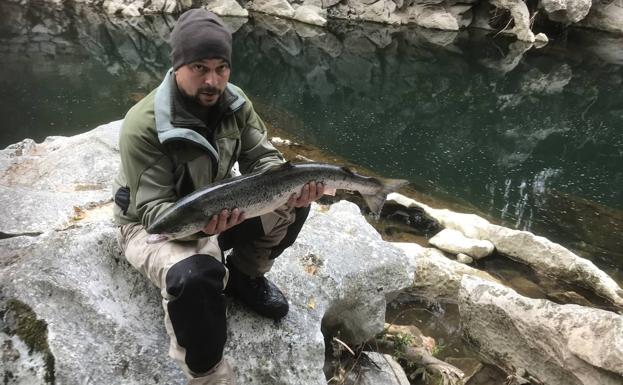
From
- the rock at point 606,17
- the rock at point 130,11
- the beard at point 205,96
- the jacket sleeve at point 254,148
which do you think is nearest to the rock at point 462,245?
the jacket sleeve at point 254,148

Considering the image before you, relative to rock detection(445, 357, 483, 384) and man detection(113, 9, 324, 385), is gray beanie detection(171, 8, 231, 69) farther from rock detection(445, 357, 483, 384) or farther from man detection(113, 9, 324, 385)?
rock detection(445, 357, 483, 384)

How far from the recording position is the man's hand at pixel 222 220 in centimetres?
324

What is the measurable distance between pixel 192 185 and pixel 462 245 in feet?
24.3

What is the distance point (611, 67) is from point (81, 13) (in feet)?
113

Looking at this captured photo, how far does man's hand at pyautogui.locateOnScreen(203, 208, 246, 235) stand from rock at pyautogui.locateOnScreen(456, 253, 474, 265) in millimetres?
7083

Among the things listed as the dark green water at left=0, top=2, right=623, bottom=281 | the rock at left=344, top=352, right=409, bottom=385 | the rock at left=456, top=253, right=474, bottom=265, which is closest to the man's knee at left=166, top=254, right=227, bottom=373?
the rock at left=344, top=352, right=409, bottom=385

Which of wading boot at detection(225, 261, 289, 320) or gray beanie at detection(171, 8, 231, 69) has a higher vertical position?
gray beanie at detection(171, 8, 231, 69)

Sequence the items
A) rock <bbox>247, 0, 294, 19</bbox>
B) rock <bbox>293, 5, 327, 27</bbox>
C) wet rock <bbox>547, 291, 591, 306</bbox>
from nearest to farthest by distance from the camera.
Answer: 1. wet rock <bbox>547, 291, 591, 306</bbox>
2. rock <bbox>293, 5, 327, 27</bbox>
3. rock <bbox>247, 0, 294, 19</bbox>

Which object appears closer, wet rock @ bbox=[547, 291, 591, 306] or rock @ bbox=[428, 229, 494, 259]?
wet rock @ bbox=[547, 291, 591, 306]

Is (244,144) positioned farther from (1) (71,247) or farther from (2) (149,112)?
(1) (71,247)

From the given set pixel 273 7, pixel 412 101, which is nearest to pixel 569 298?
pixel 412 101

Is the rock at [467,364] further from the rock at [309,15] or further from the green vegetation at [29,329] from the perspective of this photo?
the rock at [309,15]

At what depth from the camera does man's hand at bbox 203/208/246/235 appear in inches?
127

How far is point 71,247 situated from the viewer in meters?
3.91
